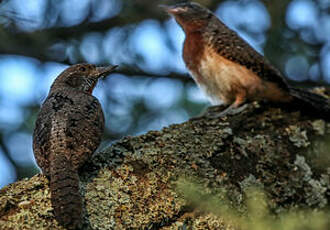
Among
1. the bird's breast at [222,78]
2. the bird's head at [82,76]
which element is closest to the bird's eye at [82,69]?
the bird's head at [82,76]

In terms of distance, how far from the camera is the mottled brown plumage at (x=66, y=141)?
2.35 meters

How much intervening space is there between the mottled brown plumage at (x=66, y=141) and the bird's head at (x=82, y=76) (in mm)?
191

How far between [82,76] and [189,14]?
2.45m

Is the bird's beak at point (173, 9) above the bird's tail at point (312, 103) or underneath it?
above

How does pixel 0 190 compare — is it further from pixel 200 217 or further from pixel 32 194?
pixel 200 217

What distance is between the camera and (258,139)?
3.38m

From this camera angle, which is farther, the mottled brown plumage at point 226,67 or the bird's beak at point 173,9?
the bird's beak at point 173,9

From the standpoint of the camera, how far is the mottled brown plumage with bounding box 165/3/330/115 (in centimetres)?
510

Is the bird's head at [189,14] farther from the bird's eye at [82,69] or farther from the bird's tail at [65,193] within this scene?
the bird's tail at [65,193]

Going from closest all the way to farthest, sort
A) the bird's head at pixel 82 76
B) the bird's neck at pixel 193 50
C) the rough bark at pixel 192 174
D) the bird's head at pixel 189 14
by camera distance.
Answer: the rough bark at pixel 192 174 < the bird's head at pixel 82 76 < the bird's neck at pixel 193 50 < the bird's head at pixel 189 14

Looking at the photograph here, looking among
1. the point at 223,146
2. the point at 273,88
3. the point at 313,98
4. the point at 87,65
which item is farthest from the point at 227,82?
the point at 223,146

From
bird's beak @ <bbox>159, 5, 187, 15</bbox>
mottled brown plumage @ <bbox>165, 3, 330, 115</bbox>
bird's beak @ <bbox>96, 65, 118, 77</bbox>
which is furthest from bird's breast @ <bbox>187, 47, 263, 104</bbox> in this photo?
bird's beak @ <bbox>96, 65, 118, 77</bbox>

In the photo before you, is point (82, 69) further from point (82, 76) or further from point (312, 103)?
point (312, 103)

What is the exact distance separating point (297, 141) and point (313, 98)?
0.99 metres
